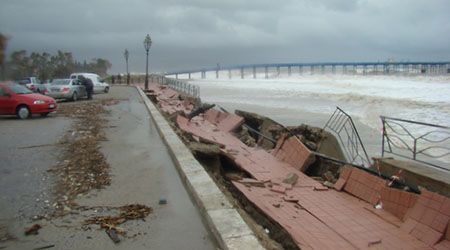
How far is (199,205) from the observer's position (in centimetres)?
440

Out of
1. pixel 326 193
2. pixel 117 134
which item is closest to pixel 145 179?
pixel 326 193

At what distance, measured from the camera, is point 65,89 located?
2283cm

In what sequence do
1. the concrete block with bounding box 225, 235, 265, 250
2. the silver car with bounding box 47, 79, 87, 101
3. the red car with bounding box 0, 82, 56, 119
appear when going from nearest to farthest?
1. the concrete block with bounding box 225, 235, 265, 250
2. the red car with bounding box 0, 82, 56, 119
3. the silver car with bounding box 47, 79, 87, 101

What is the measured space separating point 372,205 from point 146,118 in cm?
960

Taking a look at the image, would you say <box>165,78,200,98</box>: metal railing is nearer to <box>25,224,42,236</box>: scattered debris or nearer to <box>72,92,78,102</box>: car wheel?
<box>72,92,78,102</box>: car wheel

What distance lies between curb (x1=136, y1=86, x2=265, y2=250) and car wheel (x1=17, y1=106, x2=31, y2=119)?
9278 millimetres

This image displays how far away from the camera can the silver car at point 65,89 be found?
895 inches

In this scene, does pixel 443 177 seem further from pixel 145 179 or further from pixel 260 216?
pixel 145 179

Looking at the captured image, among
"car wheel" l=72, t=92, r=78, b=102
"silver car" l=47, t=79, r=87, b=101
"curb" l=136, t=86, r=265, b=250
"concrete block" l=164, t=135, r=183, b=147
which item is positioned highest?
"silver car" l=47, t=79, r=87, b=101

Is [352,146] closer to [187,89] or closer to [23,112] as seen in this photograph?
[23,112]

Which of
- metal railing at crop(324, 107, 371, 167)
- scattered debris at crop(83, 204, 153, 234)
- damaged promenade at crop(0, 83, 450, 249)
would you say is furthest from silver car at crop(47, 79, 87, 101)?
scattered debris at crop(83, 204, 153, 234)

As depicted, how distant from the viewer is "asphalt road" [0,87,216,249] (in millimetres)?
3539

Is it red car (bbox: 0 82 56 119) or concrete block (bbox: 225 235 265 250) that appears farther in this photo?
red car (bbox: 0 82 56 119)

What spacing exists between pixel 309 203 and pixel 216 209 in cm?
227
